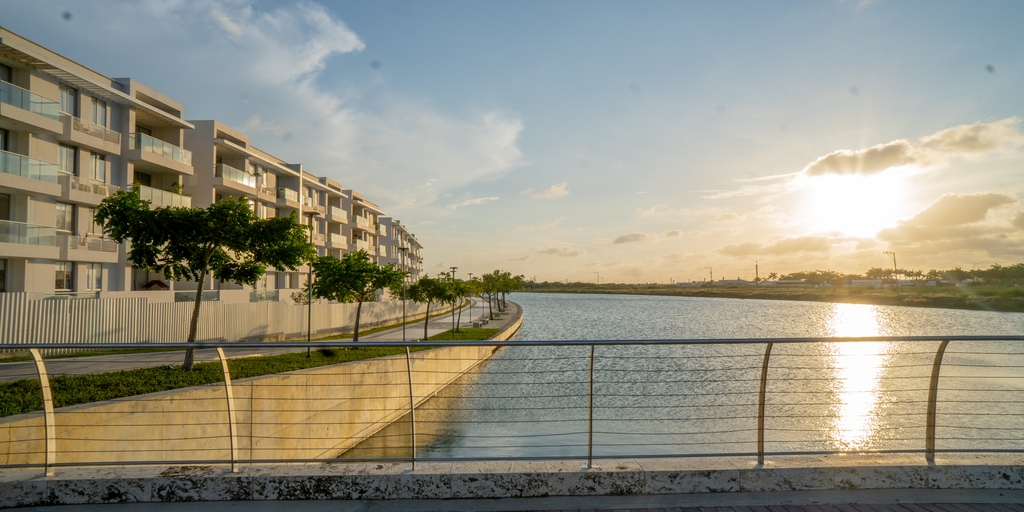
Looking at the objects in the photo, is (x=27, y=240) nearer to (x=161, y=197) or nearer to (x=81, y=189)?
(x=81, y=189)

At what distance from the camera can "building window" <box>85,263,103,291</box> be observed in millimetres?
24297

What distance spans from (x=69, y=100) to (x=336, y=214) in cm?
2729

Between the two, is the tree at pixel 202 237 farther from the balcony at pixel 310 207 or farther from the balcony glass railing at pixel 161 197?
the balcony at pixel 310 207

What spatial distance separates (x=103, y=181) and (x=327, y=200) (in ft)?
90.3

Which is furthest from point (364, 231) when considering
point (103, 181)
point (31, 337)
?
point (31, 337)

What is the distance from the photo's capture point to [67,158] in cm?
2372

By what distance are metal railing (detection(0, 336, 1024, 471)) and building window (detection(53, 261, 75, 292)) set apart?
9372 millimetres

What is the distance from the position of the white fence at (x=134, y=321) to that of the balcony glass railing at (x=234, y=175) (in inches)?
386

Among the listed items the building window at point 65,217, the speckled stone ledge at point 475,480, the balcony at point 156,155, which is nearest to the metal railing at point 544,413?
the speckled stone ledge at point 475,480

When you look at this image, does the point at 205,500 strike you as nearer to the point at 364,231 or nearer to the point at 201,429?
the point at 201,429

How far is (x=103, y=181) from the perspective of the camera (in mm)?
25281

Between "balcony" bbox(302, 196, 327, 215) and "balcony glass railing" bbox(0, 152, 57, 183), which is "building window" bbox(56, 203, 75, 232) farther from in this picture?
"balcony" bbox(302, 196, 327, 215)

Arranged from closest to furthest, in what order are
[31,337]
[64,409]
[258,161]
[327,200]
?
[64,409], [31,337], [258,161], [327,200]

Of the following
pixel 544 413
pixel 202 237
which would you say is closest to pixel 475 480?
pixel 202 237
